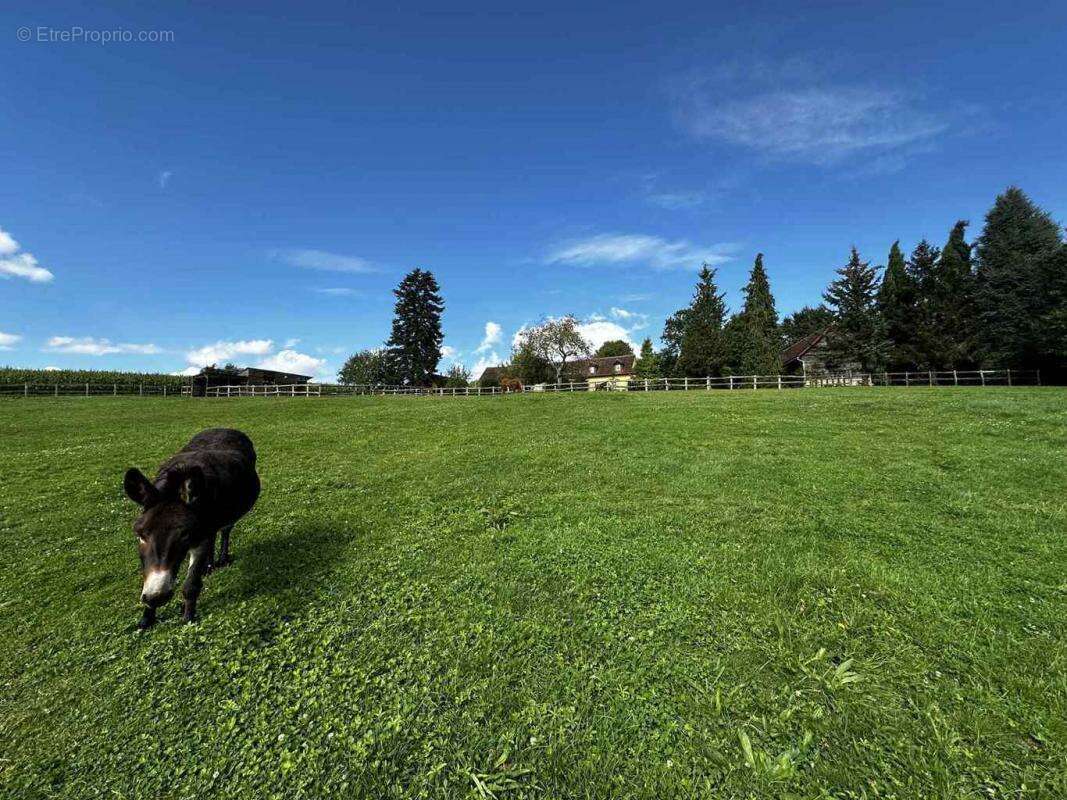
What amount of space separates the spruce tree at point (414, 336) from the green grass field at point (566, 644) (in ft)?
224

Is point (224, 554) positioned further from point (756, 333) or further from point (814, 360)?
point (814, 360)

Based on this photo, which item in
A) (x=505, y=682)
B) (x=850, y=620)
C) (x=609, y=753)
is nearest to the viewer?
(x=609, y=753)

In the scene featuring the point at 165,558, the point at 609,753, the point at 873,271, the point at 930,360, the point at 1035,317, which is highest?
the point at 873,271

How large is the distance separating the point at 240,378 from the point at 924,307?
9804 centimetres

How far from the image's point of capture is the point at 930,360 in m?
48.7

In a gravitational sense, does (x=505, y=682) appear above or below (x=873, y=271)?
below

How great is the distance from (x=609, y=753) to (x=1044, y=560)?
6.70 m

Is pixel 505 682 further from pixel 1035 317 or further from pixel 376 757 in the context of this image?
pixel 1035 317

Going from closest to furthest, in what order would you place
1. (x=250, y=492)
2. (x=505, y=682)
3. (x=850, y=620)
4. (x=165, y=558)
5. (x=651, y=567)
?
1. (x=165, y=558)
2. (x=505, y=682)
3. (x=850, y=620)
4. (x=250, y=492)
5. (x=651, y=567)

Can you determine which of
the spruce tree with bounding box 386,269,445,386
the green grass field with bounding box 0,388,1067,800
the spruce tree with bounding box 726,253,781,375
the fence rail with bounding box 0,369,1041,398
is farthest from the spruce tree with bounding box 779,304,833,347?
the green grass field with bounding box 0,388,1067,800

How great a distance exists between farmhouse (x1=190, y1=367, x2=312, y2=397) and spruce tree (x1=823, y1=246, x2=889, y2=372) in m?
75.0

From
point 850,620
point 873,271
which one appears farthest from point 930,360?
point 850,620

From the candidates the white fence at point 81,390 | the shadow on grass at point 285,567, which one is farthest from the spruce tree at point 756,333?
the white fence at point 81,390

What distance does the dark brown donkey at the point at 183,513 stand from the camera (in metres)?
3.36
